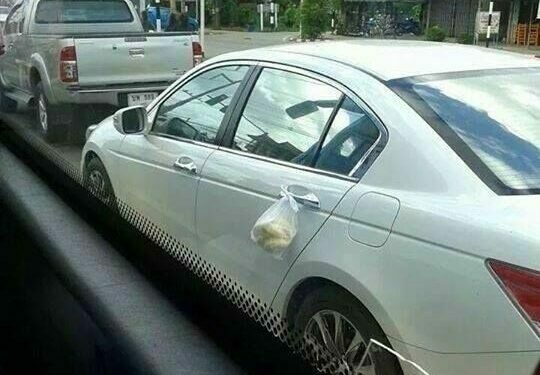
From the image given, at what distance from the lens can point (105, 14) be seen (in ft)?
19.9

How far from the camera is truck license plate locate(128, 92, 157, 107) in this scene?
4688 millimetres

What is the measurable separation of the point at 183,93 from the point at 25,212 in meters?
1.19

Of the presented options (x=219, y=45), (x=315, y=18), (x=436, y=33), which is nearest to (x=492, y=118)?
(x=436, y=33)

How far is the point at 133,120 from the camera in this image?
3.16 meters

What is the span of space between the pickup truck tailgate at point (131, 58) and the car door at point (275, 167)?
245 cm

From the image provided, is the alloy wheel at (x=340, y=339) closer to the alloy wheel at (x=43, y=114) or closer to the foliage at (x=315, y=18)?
the alloy wheel at (x=43, y=114)

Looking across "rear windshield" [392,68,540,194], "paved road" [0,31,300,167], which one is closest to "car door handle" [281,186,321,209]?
"rear windshield" [392,68,540,194]

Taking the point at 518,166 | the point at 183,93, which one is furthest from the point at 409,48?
the point at 183,93

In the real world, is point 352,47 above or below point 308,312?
above

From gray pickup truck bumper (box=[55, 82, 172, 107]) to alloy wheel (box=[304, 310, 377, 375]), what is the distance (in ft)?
9.66

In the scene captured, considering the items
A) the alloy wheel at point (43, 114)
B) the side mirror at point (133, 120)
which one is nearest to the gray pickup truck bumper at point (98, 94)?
the alloy wheel at point (43, 114)

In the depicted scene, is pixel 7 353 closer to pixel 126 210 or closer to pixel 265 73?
pixel 126 210

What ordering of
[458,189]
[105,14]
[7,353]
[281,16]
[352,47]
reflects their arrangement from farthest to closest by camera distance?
[105,14] → [281,16] → [352,47] → [7,353] → [458,189]

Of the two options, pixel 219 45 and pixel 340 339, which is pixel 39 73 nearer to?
pixel 219 45
